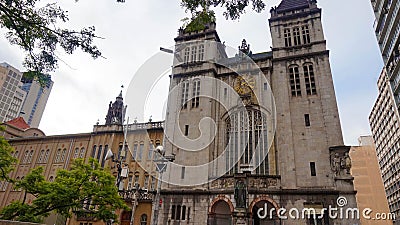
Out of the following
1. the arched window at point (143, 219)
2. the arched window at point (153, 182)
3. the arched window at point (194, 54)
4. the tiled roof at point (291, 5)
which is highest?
the tiled roof at point (291, 5)

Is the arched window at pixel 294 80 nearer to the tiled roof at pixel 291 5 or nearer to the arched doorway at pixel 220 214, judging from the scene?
the tiled roof at pixel 291 5

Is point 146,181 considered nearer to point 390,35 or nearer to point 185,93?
point 185,93

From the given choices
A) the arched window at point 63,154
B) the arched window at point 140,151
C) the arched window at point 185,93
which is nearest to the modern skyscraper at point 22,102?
the arched window at point 63,154

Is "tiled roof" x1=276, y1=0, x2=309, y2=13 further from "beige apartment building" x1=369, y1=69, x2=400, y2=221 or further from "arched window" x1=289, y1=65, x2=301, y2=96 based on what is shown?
"beige apartment building" x1=369, y1=69, x2=400, y2=221

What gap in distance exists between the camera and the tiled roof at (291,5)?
2848 cm

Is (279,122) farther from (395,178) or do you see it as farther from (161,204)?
(395,178)

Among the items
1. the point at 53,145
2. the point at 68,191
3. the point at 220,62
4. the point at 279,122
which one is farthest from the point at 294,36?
the point at 53,145

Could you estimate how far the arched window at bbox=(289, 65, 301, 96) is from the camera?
24.7m

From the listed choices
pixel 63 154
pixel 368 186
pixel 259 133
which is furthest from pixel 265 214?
pixel 368 186

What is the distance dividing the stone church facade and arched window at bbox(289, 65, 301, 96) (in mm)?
100

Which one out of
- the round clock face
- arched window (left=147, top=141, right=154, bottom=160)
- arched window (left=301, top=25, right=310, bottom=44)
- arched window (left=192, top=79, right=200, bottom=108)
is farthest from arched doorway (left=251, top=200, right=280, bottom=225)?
arched window (left=301, top=25, right=310, bottom=44)

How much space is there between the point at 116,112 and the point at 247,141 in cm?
1989

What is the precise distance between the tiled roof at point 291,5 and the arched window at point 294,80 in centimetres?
728

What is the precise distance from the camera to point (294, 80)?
25.1 meters
